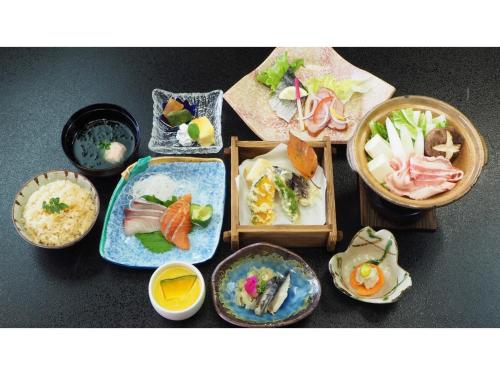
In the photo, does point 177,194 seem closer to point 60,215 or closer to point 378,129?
point 60,215

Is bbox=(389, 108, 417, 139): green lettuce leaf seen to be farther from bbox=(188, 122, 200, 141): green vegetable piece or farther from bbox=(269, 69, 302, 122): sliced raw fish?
bbox=(188, 122, 200, 141): green vegetable piece

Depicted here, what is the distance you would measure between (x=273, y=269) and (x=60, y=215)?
39.3 inches

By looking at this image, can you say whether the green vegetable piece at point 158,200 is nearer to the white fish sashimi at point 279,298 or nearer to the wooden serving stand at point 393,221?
the white fish sashimi at point 279,298

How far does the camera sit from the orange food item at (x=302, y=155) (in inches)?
109

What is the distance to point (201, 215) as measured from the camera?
109 inches

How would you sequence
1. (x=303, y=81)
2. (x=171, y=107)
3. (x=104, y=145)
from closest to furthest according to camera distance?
(x=104, y=145)
(x=171, y=107)
(x=303, y=81)

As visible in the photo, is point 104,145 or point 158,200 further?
point 104,145

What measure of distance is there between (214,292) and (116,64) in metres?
1.51

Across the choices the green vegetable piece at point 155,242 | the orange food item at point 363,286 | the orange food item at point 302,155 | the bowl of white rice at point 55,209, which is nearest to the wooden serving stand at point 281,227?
the orange food item at point 302,155

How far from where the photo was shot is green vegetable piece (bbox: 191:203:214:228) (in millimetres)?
2756

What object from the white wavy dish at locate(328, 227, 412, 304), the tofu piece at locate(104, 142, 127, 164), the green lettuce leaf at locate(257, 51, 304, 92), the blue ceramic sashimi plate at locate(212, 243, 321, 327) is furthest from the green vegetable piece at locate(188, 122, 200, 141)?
the white wavy dish at locate(328, 227, 412, 304)

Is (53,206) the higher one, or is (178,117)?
(178,117)

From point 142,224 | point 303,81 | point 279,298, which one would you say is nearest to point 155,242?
point 142,224

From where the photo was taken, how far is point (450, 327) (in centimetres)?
264
